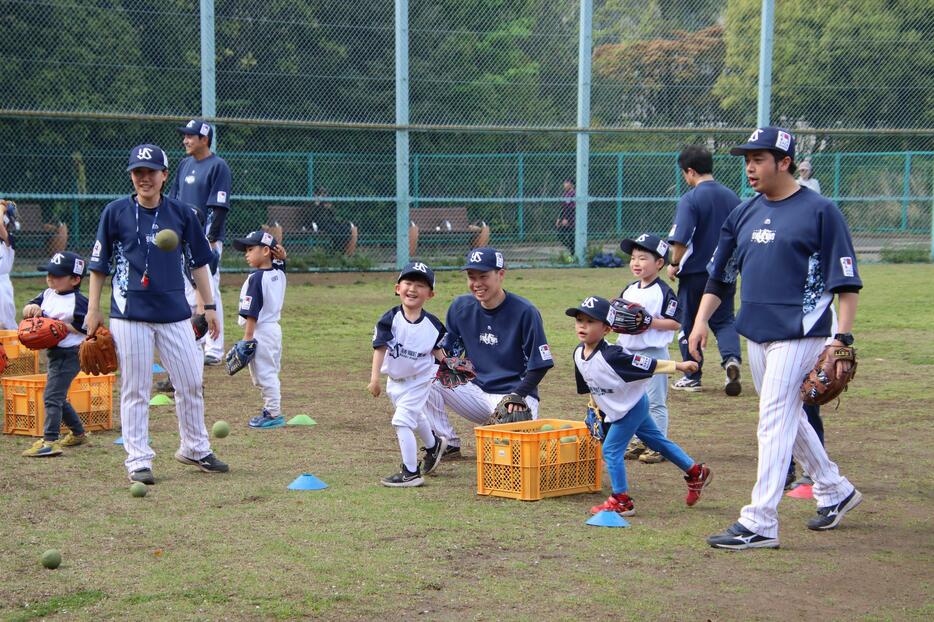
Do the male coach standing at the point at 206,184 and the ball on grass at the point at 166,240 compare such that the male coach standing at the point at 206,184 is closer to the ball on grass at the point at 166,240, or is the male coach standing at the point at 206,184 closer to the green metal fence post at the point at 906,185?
the ball on grass at the point at 166,240

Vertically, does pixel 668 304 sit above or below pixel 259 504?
above

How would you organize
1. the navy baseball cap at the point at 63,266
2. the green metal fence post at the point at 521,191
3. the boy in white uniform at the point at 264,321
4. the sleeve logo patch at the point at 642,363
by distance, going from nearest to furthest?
the sleeve logo patch at the point at 642,363, the navy baseball cap at the point at 63,266, the boy in white uniform at the point at 264,321, the green metal fence post at the point at 521,191

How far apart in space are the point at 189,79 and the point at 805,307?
642 inches

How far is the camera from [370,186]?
74.0 feet

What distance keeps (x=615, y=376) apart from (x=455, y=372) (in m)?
1.54

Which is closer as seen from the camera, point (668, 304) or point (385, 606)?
point (385, 606)

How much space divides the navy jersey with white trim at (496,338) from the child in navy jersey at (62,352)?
9.09 ft

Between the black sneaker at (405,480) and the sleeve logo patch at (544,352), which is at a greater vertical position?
the sleeve logo patch at (544,352)

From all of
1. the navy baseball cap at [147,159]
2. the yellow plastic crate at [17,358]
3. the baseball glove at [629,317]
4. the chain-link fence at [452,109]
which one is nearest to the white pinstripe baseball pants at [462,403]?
the baseball glove at [629,317]

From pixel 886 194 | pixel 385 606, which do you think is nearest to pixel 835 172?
pixel 886 194

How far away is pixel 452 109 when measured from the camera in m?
22.2

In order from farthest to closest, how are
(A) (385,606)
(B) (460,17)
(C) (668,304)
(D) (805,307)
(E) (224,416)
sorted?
1. (B) (460,17)
2. (E) (224,416)
3. (C) (668,304)
4. (D) (805,307)
5. (A) (385,606)

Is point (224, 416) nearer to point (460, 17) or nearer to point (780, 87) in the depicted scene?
point (460, 17)

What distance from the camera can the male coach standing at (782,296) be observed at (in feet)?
19.1
